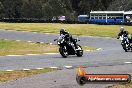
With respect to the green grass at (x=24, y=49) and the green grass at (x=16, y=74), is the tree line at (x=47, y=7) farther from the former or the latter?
the green grass at (x=16, y=74)

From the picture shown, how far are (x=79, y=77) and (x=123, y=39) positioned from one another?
19.9 metres

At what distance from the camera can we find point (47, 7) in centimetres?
10288

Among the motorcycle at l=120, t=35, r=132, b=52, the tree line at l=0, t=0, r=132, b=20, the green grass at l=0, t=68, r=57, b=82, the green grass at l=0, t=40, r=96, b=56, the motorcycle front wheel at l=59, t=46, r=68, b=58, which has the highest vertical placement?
the green grass at l=0, t=68, r=57, b=82

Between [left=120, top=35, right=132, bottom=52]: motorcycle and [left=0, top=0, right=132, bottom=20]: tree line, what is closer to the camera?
[left=120, top=35, right=132, bottom=52]: motorcycle

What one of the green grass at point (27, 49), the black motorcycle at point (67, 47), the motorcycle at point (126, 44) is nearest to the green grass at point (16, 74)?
the black motorcycle at point (67, 47)

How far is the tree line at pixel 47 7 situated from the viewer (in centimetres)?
10437

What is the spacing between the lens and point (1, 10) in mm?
106688

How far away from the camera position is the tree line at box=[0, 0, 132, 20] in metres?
104

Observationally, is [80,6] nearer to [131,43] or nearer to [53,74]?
[131,43]

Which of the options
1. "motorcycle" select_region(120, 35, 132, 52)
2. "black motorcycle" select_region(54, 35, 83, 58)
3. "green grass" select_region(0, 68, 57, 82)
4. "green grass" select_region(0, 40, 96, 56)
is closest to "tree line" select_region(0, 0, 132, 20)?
"green grass" select_region(0, 40, 96, 56)

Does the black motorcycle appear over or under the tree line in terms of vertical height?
over

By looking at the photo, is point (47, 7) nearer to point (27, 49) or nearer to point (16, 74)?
point (27, 49)

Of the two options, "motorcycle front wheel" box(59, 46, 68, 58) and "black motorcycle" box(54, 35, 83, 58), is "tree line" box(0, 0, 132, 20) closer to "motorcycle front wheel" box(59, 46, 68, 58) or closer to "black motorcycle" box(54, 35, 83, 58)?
"black motorcycle" box(54, 35, 83, 58)

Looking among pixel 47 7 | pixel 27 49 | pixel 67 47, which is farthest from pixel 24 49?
pixel 47 7
